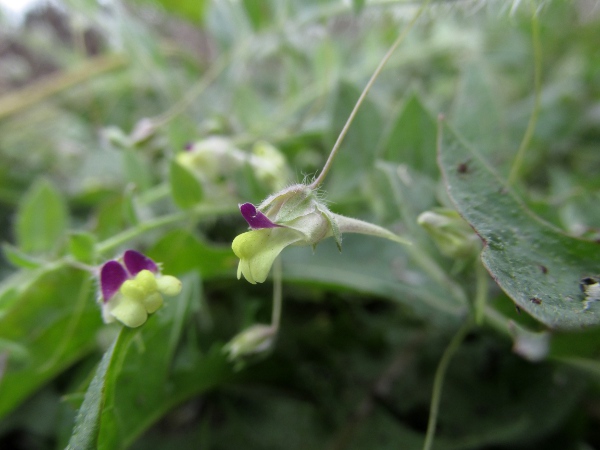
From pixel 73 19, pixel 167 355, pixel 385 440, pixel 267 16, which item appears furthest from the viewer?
pixel 73 19

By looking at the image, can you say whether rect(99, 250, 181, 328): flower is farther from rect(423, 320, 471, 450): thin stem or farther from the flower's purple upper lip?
rect(423, 320, 471, 450): thin stem

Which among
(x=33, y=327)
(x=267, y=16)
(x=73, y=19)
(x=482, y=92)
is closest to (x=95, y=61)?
(x=73, y=19)

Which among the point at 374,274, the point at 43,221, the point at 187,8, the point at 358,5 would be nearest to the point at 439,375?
the point at 374,274

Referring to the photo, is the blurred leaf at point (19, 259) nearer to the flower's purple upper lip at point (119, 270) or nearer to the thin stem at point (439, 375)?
the flower's purple upper lip at point (119, 270)

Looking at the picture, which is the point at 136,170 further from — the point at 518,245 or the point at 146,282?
the point at 518,245

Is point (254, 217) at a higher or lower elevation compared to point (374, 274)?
higher

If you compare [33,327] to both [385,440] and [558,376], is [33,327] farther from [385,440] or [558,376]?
[558,376]

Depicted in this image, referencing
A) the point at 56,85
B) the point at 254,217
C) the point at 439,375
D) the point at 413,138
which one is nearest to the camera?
the point at 254,217

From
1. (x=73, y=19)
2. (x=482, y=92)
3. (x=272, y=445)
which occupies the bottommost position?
(x=272, y=445)
